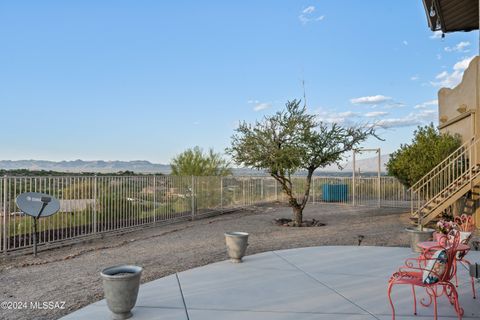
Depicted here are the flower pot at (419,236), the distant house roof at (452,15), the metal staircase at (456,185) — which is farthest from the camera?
the distant house roof at (452,15)

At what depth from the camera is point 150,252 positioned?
9469 millimetres

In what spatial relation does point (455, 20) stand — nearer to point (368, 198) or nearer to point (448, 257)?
point (368, 198)

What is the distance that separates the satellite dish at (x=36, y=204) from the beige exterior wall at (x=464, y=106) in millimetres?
13056

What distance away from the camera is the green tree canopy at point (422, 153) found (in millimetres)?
15148

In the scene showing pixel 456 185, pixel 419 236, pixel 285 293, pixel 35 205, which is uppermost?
pixel 456 185

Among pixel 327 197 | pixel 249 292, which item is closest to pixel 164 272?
pixel 249 292

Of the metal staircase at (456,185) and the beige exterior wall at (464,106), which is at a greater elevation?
the beige exterior wall at (464,106)

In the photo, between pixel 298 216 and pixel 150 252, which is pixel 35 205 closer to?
pixel 150 252

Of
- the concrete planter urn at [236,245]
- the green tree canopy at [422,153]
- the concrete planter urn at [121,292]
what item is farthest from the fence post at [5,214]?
the green tree canopy at [422,153]

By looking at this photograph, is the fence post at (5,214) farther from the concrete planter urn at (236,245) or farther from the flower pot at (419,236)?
the flower pot at (419,236)


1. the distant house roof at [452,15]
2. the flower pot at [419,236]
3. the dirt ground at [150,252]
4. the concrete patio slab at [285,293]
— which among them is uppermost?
the distant house roof at [452,15]

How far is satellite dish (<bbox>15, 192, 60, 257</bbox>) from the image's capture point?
8.99 m

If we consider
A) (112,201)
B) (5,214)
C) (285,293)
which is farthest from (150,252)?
(285,293)

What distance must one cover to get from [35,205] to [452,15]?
1609 centimetres
